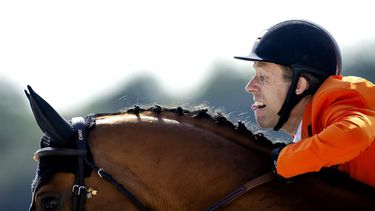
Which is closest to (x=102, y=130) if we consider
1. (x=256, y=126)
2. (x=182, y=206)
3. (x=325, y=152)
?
(x=182, y=206)

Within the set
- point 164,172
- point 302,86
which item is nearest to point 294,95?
point 302,86

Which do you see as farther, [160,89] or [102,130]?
[160,89]

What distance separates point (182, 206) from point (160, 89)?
42.2 meters

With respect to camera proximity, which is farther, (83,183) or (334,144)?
(83,183)

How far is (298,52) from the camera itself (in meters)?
5.76

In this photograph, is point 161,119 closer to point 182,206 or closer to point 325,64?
point 182,206

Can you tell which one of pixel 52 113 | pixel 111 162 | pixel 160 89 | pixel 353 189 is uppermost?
pixel 52 113

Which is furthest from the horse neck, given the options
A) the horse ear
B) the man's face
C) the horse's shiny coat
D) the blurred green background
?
the blurred green background

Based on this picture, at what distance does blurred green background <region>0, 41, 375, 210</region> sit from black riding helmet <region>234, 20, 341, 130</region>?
79.8ft

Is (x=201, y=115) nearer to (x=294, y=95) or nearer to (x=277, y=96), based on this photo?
(x=277, y=96)

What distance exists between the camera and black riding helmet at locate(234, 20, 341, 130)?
18.8 feet

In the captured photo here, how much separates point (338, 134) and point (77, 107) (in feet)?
140

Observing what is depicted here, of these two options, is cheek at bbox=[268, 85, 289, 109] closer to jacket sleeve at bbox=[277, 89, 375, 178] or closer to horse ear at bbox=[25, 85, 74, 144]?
jacket sleeve at bbox=[277, 89, 375, 178]

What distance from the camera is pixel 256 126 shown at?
19.4ft
